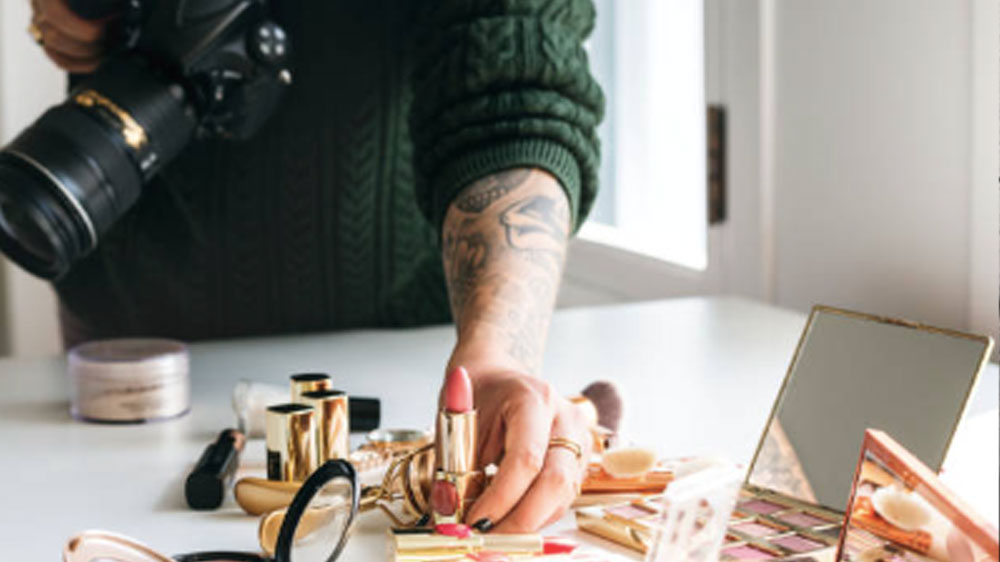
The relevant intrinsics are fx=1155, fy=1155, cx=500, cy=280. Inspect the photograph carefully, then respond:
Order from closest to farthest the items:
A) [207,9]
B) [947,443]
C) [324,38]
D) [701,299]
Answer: [947,443] → [207,9] → [324,38] → [701,299]

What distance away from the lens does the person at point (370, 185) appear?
800 mm

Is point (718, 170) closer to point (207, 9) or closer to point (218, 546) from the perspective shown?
point (207, 9)

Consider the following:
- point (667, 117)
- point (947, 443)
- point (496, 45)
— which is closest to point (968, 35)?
point (496, 45)

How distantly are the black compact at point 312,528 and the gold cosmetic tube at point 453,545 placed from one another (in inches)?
1.0

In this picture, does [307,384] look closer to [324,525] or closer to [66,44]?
[324,525]

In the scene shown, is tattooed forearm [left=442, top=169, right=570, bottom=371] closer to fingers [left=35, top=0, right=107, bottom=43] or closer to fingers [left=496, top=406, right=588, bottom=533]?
fingers [left=496, top=406, right=588, bottom=533]

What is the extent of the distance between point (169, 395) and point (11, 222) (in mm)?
148

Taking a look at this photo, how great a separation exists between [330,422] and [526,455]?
0.13 metres

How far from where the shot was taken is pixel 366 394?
0.83m

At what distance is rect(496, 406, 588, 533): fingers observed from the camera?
0.52 meters

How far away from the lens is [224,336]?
1051mm

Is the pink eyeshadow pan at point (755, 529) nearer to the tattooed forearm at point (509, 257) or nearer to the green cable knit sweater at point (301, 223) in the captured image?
the tattooed forearm at point (509, 257)

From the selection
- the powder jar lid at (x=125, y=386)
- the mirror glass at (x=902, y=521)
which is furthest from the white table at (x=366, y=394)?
the mirror glass at (x=902, y=521)

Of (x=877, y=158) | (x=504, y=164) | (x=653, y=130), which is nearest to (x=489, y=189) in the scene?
(x=504, y=164)
